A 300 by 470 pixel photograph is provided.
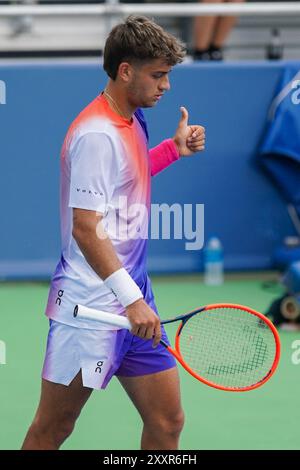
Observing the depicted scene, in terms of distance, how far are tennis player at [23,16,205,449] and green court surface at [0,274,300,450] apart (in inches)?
39.4

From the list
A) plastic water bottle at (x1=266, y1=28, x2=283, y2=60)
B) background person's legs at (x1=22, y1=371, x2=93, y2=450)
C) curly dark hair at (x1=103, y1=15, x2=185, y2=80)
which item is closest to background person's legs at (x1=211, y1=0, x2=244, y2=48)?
plastic water bottle at (x1=266, y1=28, x2=283, y2=60)

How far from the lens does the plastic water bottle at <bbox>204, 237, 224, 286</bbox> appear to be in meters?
7.71

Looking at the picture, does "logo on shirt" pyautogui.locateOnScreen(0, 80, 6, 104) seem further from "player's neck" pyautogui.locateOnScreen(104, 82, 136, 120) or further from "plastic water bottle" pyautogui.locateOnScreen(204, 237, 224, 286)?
"player's neck" pyautogui.locateOnScreen(104, 82, 136, 120)

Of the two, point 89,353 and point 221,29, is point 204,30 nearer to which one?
point 221,29

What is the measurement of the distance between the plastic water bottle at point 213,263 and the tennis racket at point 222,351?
3.59 metres

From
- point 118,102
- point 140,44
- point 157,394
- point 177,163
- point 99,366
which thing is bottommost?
point 157,394

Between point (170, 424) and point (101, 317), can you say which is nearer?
point (101, 317)

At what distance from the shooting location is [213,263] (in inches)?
306

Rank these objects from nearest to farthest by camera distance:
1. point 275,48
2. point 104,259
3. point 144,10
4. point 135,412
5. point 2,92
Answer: point 104,259 → point 135,412 → point 2,92 → point 144,10 → point 275,48

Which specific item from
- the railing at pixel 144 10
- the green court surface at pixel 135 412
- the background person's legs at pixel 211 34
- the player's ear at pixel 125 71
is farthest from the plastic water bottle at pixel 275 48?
the player's ear at pixel 125 71

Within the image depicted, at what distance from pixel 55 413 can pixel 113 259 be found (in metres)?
0.59

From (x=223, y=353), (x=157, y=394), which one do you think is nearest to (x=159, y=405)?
(x=157, y=394)

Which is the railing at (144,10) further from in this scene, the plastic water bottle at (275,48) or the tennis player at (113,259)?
the tennis player at (113,259)
